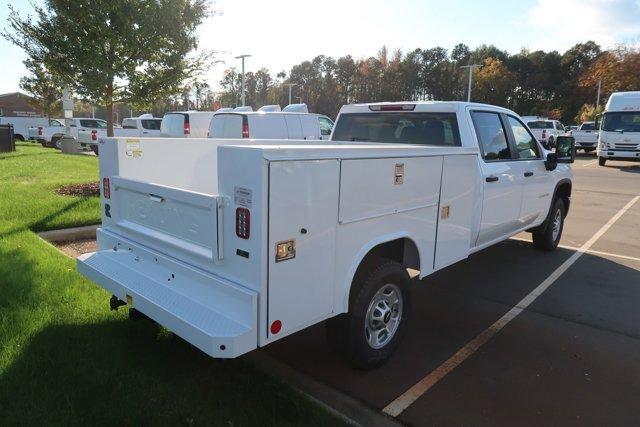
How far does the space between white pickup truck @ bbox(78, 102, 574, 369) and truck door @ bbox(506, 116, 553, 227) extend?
2.64 feet

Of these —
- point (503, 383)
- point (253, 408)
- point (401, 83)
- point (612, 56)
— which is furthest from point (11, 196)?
point (401, 83)

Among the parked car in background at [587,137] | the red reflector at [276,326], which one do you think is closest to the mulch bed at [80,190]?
the red reflector at [276,326]

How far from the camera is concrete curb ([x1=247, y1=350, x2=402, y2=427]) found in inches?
123

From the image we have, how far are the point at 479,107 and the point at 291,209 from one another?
3.31 m

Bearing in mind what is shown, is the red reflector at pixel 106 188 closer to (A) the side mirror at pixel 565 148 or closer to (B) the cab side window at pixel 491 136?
(B) the cab side window at pixel 491 136

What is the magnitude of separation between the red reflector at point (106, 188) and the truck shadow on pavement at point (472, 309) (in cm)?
186

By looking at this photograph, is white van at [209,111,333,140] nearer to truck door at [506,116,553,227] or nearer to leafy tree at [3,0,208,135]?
leafy tree at [3,0,208,135]

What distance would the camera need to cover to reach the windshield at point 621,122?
20.7 m

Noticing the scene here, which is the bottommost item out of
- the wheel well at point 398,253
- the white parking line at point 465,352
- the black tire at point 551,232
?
the white parking line at point 465,352

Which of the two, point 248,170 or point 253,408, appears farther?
point 253,408

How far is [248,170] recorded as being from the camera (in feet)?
8.68

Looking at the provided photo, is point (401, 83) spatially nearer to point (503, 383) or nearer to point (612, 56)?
point (612, 56)

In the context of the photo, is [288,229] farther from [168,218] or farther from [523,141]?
[523,141]

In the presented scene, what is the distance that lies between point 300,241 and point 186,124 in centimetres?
1577
